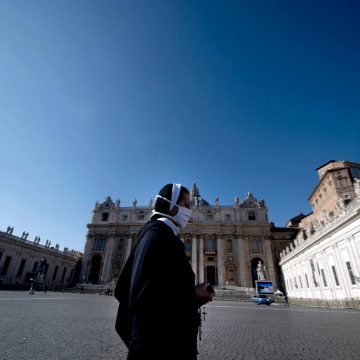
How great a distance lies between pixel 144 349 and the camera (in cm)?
135

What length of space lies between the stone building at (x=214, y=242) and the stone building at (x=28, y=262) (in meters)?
6.14

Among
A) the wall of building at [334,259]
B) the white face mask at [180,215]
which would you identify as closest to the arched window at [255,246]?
the wall of building at [334,259]

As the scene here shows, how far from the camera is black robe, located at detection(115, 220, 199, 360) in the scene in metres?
1.40

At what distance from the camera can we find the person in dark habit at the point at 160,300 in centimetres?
141

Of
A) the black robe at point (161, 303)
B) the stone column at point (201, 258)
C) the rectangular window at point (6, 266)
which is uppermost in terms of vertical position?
the stone column at point (201, 258)

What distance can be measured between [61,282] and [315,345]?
2168 inches

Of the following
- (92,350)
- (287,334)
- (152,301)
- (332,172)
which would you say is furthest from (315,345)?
(332,172)

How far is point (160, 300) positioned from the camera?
4.92ft

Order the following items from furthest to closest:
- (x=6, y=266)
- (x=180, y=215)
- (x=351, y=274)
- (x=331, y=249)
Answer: (x=6, y=266)
(x=331, y=249)
(x=351, y=274)
(x=180, y=215)

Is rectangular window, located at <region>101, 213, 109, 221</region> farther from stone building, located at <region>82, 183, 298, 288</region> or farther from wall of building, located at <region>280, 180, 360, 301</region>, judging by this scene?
wall of building, located at <region>280, 180, 360, 301</region>

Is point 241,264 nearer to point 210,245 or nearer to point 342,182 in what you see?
point 210,245

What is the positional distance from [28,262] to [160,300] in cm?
5113

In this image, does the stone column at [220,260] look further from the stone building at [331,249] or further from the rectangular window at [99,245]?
the rectangular window at [99,245]

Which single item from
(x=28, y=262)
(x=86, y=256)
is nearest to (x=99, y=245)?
(x=86, y=256)
